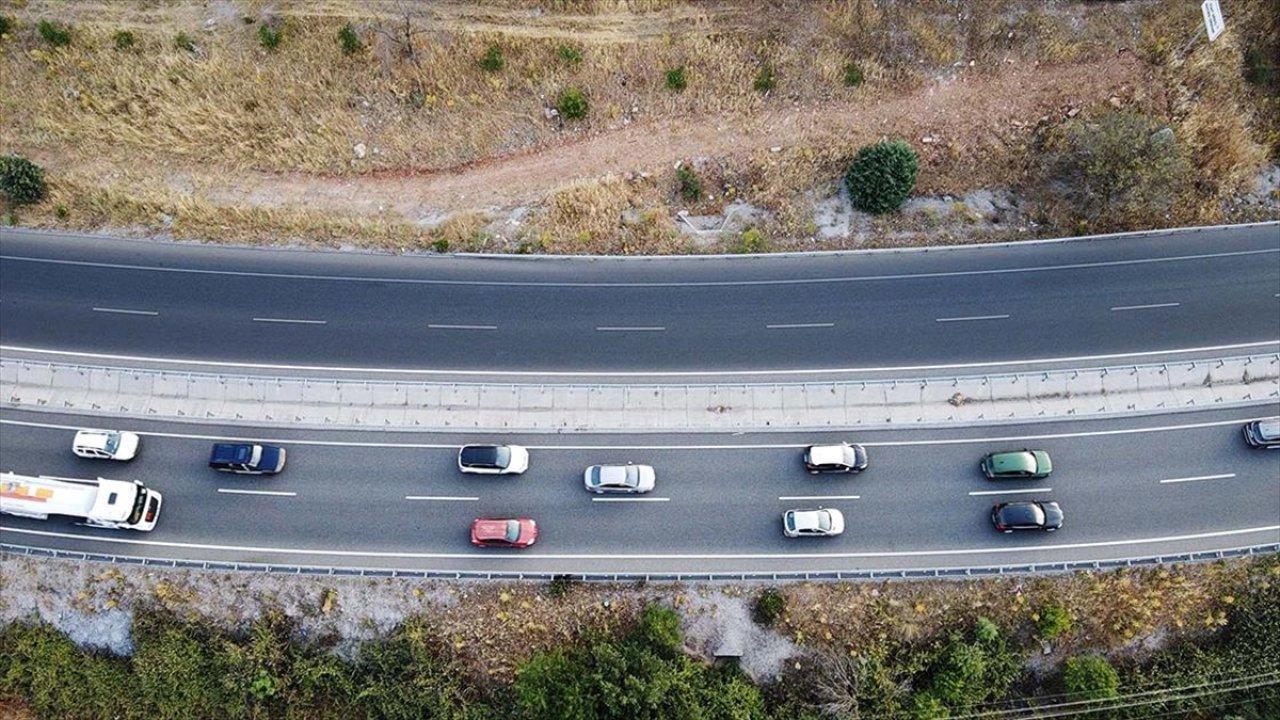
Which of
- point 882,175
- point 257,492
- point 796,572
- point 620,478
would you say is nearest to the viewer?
point 796,572

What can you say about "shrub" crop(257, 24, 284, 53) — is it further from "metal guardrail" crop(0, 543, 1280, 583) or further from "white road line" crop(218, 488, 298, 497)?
"metal guardrail" crop(0, 543, 1280, 583)

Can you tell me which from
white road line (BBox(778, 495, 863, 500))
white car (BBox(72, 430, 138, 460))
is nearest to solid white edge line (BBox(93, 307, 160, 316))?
white car (BBox(72, 430, 138, 460))

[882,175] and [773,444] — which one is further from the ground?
[882,175]

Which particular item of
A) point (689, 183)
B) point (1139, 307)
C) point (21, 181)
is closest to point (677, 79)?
point (689, 183)

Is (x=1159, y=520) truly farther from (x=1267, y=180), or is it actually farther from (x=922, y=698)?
(x=1267, y=180)

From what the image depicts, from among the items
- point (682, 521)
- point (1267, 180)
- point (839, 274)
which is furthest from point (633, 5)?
point (1267, 180)

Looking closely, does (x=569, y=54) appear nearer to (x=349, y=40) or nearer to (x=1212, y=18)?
(x=349, y=40)
